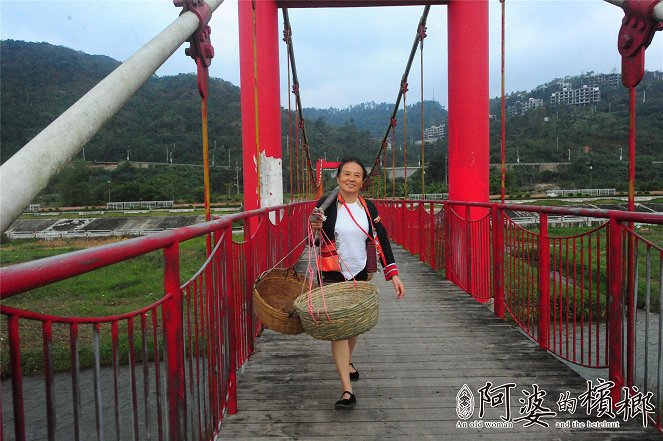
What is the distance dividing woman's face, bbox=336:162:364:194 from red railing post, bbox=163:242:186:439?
1153 mm

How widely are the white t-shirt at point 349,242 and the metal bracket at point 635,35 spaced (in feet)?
4.57

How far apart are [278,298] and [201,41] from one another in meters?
1.38

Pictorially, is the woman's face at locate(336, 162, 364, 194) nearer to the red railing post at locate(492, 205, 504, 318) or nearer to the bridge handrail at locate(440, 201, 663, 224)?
the bridge handrail at locate(440, 201, 663, 224)

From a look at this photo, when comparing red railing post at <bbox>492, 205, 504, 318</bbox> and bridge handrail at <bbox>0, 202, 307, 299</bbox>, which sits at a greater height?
bridge handrail at <bbox>0, 202, 307, 299</bbox>

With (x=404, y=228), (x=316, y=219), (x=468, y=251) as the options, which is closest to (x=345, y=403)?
(x=316, y=219)

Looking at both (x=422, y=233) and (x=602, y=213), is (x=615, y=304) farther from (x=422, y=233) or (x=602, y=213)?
(x=422, y=233)

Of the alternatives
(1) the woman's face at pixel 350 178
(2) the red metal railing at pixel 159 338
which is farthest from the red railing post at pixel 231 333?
(1) the woman's face at pixel 350 178

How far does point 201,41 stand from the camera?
2.46m

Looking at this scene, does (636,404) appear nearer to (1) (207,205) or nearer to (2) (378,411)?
(2) (378,411)

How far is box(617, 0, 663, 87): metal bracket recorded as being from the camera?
205cm

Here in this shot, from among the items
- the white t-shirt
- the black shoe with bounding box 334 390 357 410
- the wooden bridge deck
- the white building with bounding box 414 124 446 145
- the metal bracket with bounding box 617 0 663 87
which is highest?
the white building with bounding box 414 124 446 145

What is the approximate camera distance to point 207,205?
275 cm

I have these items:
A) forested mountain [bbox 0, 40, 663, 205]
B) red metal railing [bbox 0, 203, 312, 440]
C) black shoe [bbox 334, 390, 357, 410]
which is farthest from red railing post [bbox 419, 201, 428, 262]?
forested mountain [bbox 0, 40, 663, 205]

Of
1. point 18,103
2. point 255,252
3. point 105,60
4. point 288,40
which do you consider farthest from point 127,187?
point 255,252
